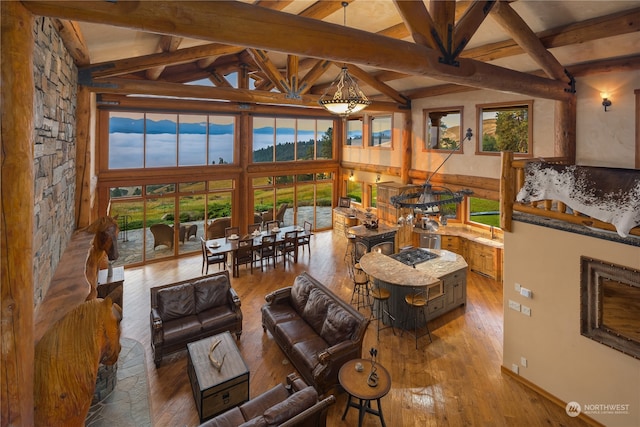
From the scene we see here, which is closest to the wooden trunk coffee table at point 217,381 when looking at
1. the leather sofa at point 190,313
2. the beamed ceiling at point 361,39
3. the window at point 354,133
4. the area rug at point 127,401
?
the area rug at point 127,401

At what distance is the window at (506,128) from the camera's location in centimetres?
816

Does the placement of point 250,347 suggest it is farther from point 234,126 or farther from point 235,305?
point 234,126

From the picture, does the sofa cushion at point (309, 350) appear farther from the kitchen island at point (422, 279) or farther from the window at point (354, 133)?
the window at point (354, 133)

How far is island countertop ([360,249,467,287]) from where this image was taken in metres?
6.06

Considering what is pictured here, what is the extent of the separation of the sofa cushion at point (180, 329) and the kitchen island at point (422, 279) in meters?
3.27

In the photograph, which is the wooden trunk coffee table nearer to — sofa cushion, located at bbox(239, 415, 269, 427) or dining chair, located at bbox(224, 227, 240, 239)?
sofa cushion, located at bbox(239, 415, 269, 427)

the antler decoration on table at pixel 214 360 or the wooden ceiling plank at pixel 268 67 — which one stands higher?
the wooden ceiling plank at pixel 268 67

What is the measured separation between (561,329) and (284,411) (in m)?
3.87

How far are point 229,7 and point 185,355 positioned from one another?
5.41m

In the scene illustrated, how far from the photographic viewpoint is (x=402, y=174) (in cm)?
1152

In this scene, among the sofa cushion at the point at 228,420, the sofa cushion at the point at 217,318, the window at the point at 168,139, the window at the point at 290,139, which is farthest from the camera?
the window at the point at 290,139

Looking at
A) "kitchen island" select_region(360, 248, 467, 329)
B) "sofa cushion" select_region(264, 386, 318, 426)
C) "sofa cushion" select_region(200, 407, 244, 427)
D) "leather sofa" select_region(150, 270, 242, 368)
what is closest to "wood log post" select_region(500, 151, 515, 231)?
"kitchen island" select_region(360, 248, 467, 329)

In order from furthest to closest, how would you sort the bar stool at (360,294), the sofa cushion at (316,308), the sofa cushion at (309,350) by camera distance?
the bar stool at (360,294)
the sofa cushion at (316,308)
the sofa cushion at (309,350)

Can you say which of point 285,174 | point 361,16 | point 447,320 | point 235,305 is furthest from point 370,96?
point 235,305
